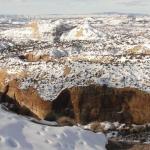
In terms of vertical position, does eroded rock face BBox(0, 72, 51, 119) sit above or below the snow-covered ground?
below

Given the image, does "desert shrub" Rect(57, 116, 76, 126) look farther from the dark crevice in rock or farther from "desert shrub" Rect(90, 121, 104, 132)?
"desert shrub" Rect(90, 121, 104, 132)

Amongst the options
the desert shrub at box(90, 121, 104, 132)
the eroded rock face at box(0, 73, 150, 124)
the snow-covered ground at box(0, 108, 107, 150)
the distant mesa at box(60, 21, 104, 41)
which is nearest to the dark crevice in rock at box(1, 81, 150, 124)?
the eroded rock face at box(0, 73, 150, 124)

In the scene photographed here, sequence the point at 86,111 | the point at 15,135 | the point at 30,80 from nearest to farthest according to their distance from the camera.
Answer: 1. the point at 15,135
2. the point at 86,111
3. the point at 30,80

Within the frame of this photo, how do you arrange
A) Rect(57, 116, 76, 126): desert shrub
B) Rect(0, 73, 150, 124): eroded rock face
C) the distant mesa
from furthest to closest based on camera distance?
1. the distant mesa
2. Rect(0, 73, 150, 124): eroded rock face
3. Rect(57, 116, 76, 126): desert shrub

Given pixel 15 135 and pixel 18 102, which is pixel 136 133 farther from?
pixel 15 135

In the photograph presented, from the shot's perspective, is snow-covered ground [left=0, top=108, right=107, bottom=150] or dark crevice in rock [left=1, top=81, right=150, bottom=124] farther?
dark crevice in rock [left=1, top=81, right=150, bottom=124]

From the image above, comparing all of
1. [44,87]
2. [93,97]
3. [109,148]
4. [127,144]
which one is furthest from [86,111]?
[109,148]

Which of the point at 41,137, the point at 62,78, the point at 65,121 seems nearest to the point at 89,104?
the point at 65,121

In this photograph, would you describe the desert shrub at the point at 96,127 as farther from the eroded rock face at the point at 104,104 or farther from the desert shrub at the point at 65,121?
the desert shrub at the point at 65,121
